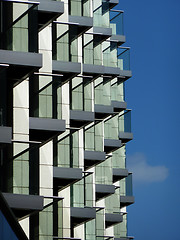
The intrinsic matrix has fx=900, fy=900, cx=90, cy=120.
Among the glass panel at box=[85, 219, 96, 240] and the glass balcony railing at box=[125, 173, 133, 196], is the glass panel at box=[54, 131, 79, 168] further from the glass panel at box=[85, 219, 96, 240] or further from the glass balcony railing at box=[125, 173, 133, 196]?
the glass balcony railing at box=[125, 173, 133, 196]

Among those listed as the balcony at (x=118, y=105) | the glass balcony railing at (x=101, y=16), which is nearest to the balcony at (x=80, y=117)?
the glass balcony railing at (x=101, y=16)

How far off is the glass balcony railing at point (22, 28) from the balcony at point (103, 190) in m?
15.8

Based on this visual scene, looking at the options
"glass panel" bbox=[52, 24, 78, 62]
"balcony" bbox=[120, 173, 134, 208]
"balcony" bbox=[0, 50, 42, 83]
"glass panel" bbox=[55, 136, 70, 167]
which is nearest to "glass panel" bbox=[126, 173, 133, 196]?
"balcony" bbox=[120, 173, 134, 208]

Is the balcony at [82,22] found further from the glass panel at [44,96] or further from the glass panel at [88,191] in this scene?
the glass panel at [44,96]

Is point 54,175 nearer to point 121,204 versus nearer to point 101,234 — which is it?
point 101,234

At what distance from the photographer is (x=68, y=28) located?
93.7ft

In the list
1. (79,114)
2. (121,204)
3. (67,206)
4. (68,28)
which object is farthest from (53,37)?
(121,204)

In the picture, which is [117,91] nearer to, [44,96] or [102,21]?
[102,21]

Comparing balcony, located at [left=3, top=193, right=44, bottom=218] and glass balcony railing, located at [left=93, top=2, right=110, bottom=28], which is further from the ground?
glass balcony railing, located at [left=93, top=2, right=110, bottom=28]

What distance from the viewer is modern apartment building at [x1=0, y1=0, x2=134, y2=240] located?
21.3 m

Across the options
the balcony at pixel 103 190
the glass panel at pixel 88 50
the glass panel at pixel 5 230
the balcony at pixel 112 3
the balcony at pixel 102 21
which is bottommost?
the glass panel at pixel 5 230

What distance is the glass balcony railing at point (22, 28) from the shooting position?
2145cm

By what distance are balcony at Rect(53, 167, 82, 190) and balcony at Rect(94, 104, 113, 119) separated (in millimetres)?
6700

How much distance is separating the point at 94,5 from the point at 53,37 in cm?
1078
